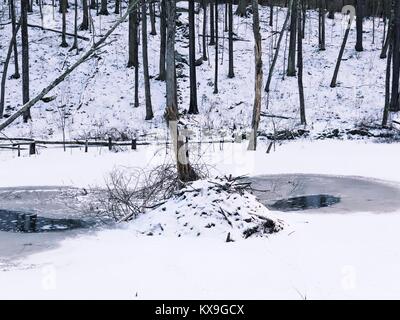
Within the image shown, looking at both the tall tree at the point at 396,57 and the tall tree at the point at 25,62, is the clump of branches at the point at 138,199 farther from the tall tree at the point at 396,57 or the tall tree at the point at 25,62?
the tall tree at the point at 396,57

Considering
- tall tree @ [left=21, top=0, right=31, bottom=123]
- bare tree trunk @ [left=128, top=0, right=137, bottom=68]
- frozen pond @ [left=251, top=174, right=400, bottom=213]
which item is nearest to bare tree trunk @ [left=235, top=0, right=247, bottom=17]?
bare tree trunk @ [left=128, top=0, right=137, bottom=68]

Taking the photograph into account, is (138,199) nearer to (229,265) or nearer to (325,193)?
(229,265)

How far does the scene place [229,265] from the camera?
748 centimetres

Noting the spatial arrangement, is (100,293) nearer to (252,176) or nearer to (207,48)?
(252,176)

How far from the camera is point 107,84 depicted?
1367 inches

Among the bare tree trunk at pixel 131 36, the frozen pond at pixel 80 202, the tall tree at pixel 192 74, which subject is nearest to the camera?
the frozen pond at pixel 80 202

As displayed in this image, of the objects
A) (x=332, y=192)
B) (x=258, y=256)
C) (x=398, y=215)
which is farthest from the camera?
(x=332, y=192)

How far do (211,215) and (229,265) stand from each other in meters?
2.10

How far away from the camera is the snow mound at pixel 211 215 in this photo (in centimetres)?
925

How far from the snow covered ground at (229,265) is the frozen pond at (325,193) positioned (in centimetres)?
88

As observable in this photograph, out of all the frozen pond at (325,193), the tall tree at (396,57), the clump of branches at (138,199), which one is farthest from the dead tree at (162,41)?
the clump of branches at (138,199)

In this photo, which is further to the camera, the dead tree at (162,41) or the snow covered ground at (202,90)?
the dead tree at (162,41)

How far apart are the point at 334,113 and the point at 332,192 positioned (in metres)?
17.9
